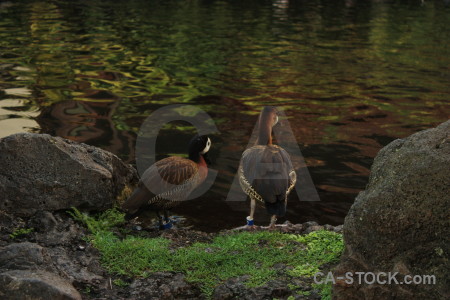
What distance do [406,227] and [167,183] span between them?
422 centimetres

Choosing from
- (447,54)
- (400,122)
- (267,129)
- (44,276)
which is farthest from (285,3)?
(44,276)

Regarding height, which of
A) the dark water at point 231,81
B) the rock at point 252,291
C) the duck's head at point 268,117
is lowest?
the dark water at point 231,81

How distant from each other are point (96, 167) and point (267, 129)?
8.07ft

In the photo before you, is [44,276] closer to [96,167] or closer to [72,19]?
[96,167]

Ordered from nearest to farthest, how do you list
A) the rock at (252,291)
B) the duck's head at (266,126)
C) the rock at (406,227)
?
the rock at (406,227) < the rock at (252,291) < the duck's head at (266,126)

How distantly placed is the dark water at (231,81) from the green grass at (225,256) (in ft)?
7.63

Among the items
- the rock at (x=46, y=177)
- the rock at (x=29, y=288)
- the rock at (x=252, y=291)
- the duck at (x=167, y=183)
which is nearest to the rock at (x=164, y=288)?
the rock at (x=252, y=291)

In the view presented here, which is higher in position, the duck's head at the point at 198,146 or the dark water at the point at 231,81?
the duck's head at the point at 198,146

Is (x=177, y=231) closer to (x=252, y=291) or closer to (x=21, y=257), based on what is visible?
(x=252, y=291)

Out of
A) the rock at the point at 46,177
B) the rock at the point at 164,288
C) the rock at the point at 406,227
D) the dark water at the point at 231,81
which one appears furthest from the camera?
Result: the dark water at the point at 231,81

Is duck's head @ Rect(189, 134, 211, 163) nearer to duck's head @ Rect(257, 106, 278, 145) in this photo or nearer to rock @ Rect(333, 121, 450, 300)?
duck's head @ Rect(257, 106, 278, 145)

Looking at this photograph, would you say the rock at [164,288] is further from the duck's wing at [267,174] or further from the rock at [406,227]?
the duck's wing at [267,174]

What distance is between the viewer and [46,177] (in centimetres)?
850

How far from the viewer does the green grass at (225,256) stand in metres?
6.53
